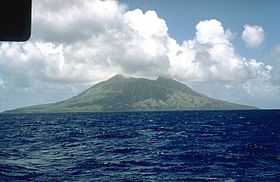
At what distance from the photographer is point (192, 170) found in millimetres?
35500

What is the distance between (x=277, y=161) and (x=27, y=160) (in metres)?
30.7

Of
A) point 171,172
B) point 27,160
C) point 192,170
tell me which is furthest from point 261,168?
point 27,160

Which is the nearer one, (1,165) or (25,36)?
(25,36)

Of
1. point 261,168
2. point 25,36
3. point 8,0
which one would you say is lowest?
point 261,168

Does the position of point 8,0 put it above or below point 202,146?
above

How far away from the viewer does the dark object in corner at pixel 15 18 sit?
2055mm

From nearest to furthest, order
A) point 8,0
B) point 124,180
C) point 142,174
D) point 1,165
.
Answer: point 8,0, point 124,180, point 142,174, point 1,165

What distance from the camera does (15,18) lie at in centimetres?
206

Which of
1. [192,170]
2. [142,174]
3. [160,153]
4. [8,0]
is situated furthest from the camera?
[160,153]

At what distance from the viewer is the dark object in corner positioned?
205 centimetres

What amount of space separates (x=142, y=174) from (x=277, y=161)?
18.1 m

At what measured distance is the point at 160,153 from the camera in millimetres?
48281

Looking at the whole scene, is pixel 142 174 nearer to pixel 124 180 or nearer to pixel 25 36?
pixel 124 180

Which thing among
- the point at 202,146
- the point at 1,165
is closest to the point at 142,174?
the point at 1,165
